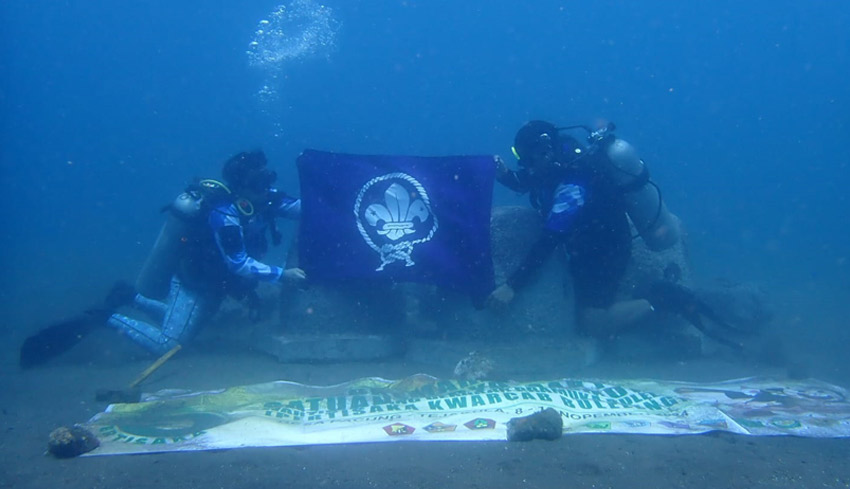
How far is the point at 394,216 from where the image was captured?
6.49m

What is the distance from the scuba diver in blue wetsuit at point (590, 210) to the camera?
594 centimetres

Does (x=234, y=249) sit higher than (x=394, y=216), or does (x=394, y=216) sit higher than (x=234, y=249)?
(x=394, y=216)

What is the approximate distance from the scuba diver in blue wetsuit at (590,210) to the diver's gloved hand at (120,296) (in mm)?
5406

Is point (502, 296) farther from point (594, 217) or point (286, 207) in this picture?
point (286, 207)

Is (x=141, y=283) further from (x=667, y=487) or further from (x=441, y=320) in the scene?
(x=667, y=487)

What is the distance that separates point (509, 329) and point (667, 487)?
3387 millimetres

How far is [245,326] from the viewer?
25.7ft

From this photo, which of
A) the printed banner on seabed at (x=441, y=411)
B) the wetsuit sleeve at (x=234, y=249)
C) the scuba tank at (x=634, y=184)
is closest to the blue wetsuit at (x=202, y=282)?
the wetsuit sleeve at (x=234, y=249)

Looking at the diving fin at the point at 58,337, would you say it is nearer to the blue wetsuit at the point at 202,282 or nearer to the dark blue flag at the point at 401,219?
the blue wetsuit at the point at 202,282

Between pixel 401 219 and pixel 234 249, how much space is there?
209 centimetres

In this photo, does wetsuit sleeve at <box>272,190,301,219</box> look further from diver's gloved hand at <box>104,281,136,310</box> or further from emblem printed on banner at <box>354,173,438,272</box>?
diver's gloved hand at <box>104,281,136,310</box>

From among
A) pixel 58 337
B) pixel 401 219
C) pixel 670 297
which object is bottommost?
pixel 58 337

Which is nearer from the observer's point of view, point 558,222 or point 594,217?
point 558,222

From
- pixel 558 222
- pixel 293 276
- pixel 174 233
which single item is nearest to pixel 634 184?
pixel 558 222
